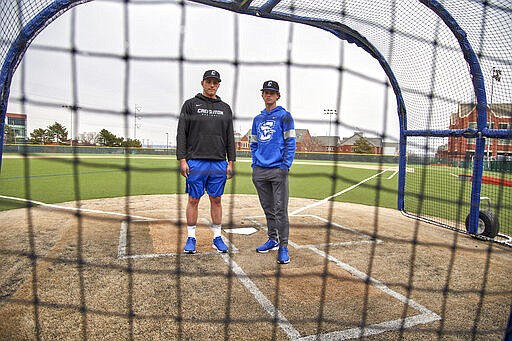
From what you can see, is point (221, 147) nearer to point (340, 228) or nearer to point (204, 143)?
point (204, 143)

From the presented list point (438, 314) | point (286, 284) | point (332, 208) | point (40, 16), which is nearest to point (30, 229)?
point (40, 16)

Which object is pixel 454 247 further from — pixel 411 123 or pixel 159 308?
pixel 159 308

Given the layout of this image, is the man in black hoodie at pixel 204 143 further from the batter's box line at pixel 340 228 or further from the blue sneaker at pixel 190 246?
the batter's box line at pixel 340 228

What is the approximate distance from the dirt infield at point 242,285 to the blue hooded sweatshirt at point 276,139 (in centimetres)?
96

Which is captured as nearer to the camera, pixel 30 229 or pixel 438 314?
pixel 438 314

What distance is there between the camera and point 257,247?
3.57 meters

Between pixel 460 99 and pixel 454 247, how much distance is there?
7.19 feet

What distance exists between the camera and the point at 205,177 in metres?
3.34

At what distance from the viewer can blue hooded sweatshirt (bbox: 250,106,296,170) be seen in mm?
3172

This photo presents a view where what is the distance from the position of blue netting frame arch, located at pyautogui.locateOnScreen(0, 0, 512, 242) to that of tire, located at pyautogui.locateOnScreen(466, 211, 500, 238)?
88 mm

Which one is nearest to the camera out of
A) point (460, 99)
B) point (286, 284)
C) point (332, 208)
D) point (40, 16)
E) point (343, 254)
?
point (40, 16)

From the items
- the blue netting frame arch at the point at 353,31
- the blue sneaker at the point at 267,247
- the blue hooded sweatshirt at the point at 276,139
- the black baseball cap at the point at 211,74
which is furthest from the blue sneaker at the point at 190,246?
the blue netting frame arch at the point at 353,31

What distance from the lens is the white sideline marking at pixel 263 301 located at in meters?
2.00

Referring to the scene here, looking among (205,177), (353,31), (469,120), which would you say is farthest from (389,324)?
(469,120)
